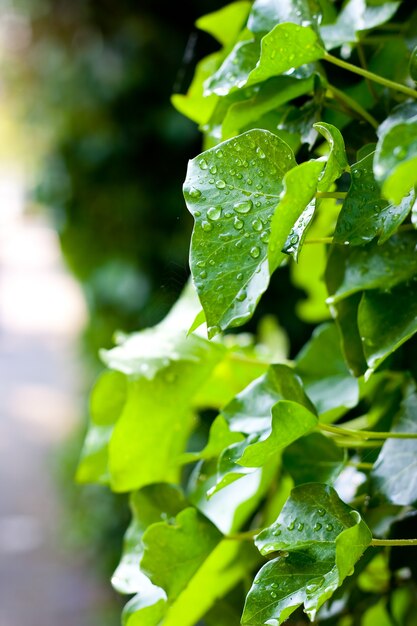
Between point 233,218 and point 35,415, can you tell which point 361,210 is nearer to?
point 233,218

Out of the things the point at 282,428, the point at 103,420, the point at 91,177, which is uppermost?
the point at 282,428

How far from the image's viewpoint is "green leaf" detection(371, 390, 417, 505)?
1.03 ft

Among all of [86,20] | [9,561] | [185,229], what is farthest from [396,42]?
[9,561]

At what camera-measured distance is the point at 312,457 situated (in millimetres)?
335

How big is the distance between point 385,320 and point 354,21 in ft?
0.44

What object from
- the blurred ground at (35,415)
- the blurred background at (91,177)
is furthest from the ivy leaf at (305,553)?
the blurred ground at (35,415)

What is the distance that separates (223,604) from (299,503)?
0.16 meters

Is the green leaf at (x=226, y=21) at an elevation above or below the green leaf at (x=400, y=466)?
above

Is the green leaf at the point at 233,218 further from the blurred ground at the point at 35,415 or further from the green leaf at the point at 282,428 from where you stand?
the blurred ground at the point at 35,415

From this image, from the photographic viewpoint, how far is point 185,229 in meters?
1.71

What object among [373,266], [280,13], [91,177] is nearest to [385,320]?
[373,266]

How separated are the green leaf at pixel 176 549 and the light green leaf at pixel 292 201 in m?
0.14

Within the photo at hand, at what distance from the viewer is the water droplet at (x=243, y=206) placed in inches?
9.8

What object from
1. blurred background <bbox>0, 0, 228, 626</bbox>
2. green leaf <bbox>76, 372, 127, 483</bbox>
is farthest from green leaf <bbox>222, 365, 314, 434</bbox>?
blurred background <bbox>0, 0, 228, 626</bbox>
